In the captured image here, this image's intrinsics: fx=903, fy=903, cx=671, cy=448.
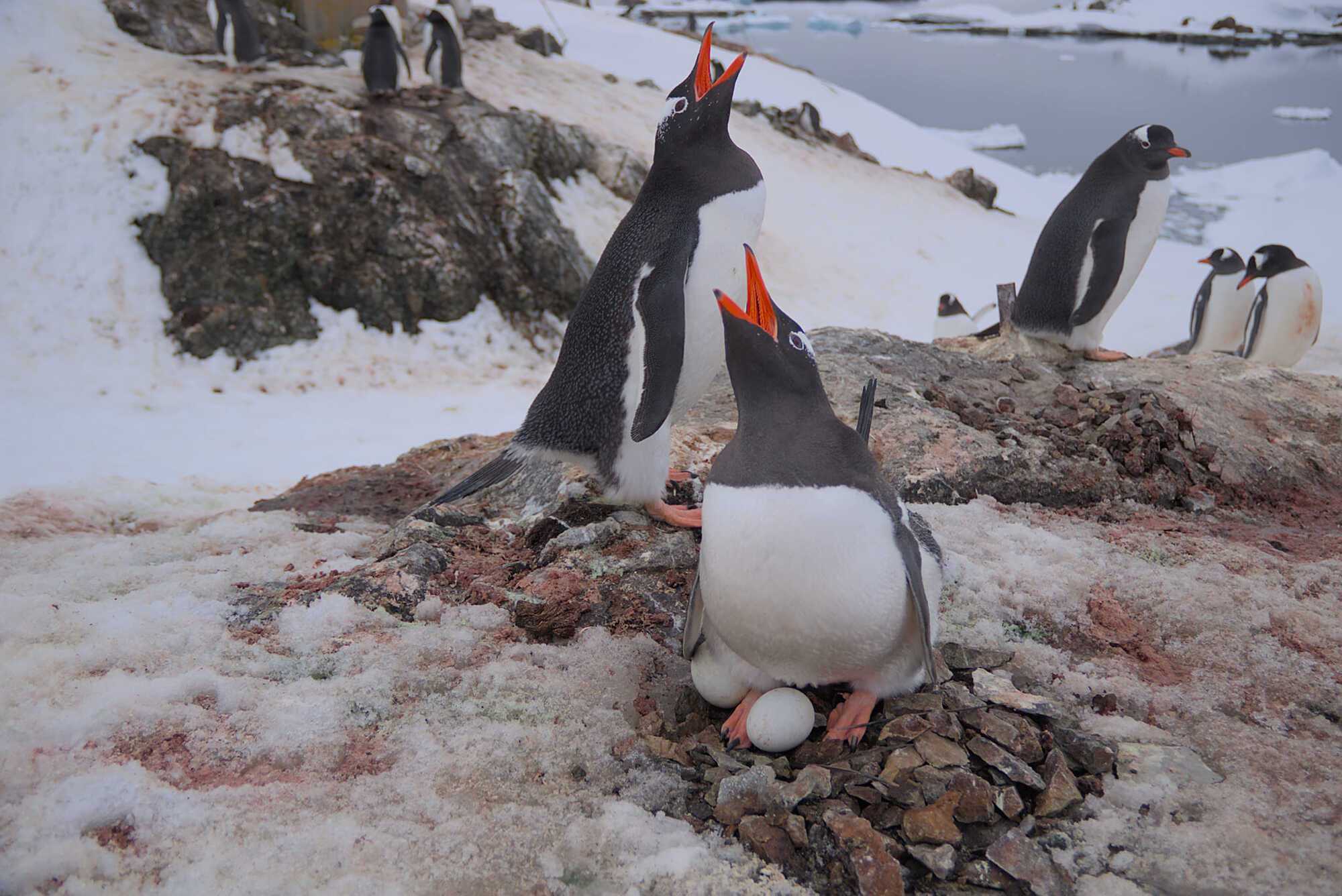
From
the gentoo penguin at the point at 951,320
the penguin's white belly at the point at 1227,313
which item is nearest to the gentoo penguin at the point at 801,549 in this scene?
the penguin's white belly at the point at 1227,313

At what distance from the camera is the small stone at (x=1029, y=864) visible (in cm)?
129

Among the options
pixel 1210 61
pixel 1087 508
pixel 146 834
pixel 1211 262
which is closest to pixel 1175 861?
pixel 146 834

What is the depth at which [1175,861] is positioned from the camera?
1317mm

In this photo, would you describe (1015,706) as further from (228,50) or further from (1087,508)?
(228,50)

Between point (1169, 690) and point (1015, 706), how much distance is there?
0.34 m

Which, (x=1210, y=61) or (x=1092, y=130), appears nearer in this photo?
(x=1092, y=130)

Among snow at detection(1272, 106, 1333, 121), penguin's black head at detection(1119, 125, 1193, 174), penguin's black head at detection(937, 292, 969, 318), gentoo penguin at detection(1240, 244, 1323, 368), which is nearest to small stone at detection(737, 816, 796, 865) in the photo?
penguin's black head at detection(1119, 125, 1193, 174)

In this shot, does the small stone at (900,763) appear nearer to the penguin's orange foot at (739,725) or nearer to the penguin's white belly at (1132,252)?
the penguin's orange foot at (739,725)

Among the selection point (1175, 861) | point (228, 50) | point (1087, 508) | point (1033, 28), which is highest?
point (1033, 28)

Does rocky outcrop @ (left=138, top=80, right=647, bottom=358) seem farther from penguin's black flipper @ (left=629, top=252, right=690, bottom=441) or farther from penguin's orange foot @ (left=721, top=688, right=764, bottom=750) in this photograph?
penguin's orange foot @ (left=721, top=688, right=764, bottom=750)

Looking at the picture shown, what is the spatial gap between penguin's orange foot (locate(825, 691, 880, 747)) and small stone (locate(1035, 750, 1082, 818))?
32 cm

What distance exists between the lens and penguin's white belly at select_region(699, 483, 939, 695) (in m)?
1.54

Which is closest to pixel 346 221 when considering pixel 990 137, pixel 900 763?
pixel 900 763

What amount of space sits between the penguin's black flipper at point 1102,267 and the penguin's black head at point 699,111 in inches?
96.5
